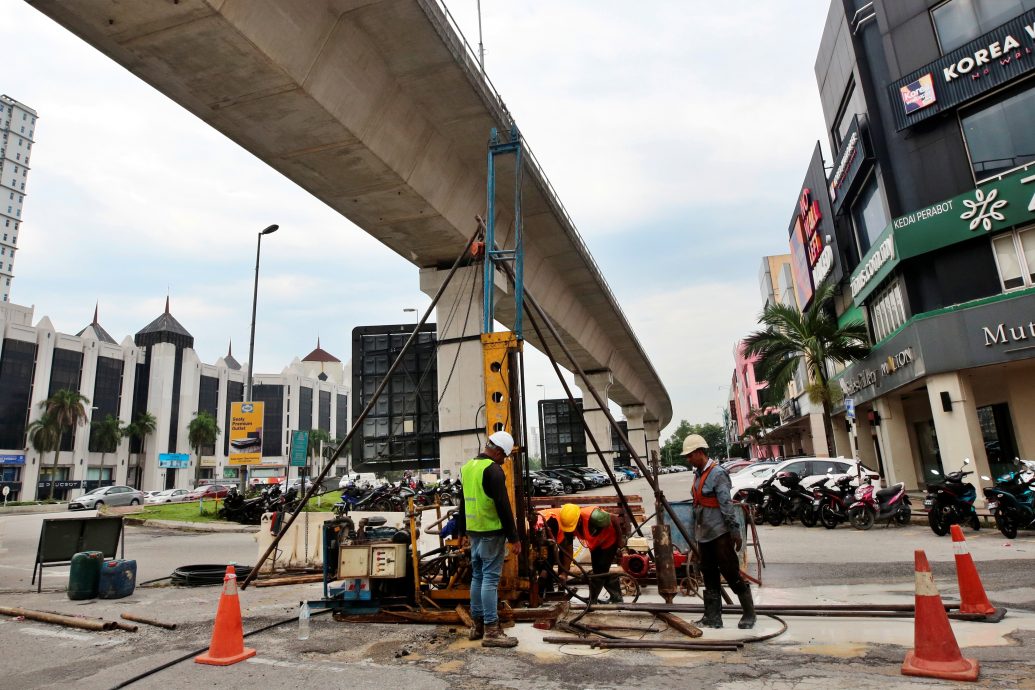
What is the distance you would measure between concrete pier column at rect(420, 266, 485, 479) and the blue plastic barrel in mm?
7474

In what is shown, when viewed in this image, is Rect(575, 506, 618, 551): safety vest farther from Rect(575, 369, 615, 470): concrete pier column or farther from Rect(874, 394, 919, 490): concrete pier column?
Rect(575, 369, 615, 470): concrete pier column

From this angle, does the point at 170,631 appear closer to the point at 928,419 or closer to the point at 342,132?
the point at 342,132

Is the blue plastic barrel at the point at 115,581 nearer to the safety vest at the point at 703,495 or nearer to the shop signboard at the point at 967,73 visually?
the safety vest at the point at 703,495

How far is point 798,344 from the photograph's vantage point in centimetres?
2253

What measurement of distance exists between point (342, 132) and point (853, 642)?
9226mm

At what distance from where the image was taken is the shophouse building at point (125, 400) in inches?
2409

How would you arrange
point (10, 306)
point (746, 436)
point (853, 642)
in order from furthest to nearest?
point (746, 436) < point (10, 306) < point (853, 642)

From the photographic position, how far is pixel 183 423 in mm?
77938

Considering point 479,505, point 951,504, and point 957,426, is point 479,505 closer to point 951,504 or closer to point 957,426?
point 951,504

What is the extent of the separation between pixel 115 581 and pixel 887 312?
22605 mm

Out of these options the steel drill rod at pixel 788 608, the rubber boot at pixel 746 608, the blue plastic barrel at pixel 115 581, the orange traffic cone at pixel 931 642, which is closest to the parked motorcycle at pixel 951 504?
the steel drill rod at pixel 788 608

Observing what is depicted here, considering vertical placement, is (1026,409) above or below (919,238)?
below

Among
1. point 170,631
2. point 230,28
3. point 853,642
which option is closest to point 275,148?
point 230,28

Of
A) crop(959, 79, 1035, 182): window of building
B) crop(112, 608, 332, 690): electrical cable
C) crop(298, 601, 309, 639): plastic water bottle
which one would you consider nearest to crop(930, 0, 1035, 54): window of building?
crop(959, 79, 1035, 182): window of building
